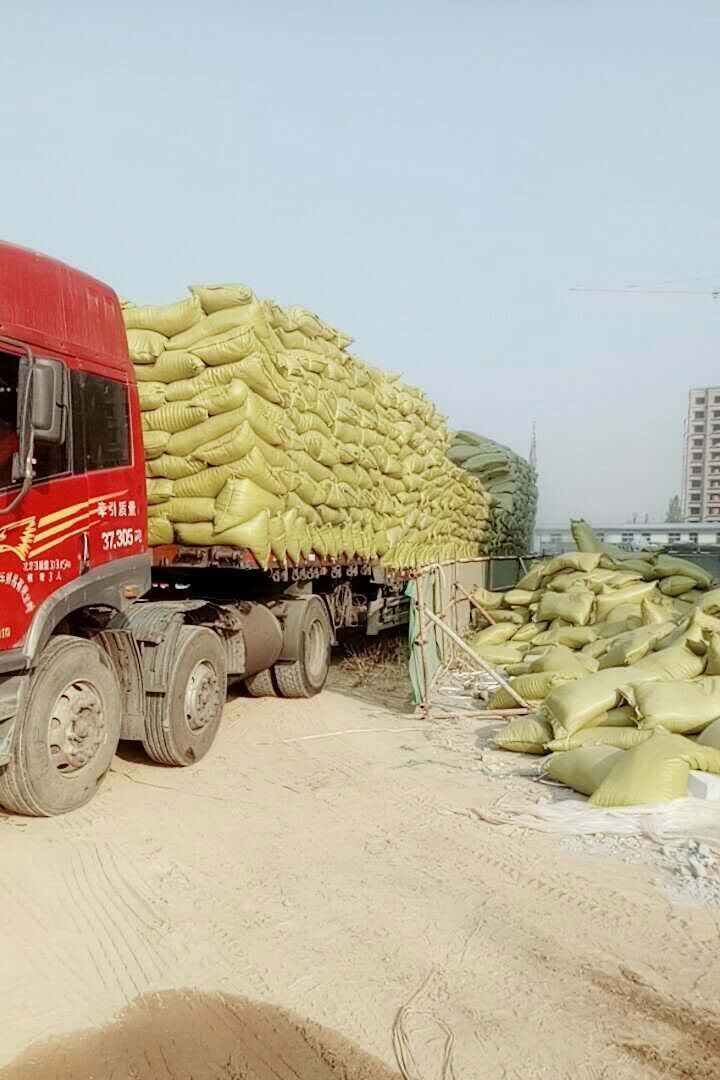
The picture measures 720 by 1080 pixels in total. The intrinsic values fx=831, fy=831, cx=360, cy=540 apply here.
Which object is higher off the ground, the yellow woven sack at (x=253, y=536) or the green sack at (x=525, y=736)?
the yellow woven sack at (x=253, y=536)

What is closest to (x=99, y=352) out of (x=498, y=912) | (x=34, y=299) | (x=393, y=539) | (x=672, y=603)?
(x=34, y=299)

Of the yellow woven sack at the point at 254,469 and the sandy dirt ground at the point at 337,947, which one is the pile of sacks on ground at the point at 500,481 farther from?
the sandy dirt ground at the point at 337,947

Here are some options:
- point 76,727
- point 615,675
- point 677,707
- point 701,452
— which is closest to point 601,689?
point 615,675

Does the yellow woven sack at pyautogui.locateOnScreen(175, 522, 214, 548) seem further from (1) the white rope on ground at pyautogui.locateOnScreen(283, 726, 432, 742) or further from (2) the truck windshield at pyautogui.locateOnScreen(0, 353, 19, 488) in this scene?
(2) the truck windshield at pyautogui.locateOnScreen(0, 353, 19, 488)

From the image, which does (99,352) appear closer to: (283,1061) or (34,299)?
(34,299)

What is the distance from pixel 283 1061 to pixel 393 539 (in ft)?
25.1

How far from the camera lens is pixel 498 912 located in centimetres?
354

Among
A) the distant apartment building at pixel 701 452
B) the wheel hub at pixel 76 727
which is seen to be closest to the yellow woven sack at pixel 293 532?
the wheel hub at pixel 76 727

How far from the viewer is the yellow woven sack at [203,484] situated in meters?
6.21

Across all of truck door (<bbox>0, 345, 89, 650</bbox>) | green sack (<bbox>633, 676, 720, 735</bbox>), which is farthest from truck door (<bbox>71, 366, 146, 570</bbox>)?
green sack (<bbox>633, 676, 720, 735</bbox>)

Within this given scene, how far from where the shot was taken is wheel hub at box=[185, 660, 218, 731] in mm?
5758

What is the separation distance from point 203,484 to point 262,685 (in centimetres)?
265

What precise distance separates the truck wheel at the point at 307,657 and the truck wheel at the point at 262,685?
3.1 inches

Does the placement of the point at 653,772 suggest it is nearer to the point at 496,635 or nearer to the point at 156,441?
the point at 156,441
